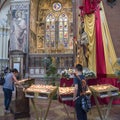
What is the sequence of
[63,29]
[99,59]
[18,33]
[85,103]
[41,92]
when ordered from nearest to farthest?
1. [85,103]
2. [41,92]
3. [99,59]
4. [18,33]
5. [63,29]

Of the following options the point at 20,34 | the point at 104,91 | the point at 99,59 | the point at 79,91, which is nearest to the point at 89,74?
the point at 99,59

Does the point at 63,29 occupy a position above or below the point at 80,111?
above

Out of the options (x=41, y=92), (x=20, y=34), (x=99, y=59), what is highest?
(x=20, y=34)

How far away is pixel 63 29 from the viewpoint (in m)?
27.6

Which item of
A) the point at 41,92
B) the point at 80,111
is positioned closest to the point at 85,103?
the point at 80,111

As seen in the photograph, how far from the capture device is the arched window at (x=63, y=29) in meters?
27.3

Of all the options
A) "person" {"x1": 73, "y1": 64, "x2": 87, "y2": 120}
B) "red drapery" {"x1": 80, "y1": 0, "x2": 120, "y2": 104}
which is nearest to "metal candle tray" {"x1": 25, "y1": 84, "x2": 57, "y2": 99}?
"person" {"x1": 73, "y1": 64, "x2": 87, "y2": 120}

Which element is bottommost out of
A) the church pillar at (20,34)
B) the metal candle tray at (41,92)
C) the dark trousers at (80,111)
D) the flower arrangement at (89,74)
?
the dark trousers at (80,111)

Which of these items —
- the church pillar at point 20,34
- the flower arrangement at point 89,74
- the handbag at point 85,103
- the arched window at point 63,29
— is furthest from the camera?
the arched window at point 63,29

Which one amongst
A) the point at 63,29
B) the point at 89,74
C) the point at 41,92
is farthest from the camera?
the point at 63,29

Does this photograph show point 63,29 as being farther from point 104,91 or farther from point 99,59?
point 104,91

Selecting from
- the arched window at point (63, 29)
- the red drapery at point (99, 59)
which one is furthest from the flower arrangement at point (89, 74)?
the arched window at point (63, 29)

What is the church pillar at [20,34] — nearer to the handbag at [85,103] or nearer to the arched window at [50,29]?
the arched window at [50,29]

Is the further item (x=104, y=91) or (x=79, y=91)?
(x=104, y=91)
